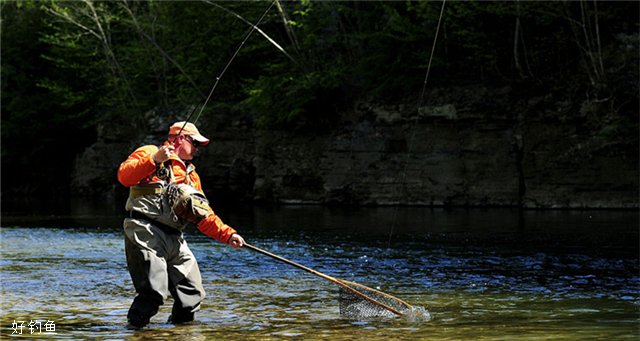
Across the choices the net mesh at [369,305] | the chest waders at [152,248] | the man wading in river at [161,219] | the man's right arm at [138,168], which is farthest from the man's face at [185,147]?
the net mesh at [369,305]

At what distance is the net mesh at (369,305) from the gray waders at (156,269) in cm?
131

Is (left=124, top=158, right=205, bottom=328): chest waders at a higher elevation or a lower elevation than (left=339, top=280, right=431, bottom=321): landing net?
higher

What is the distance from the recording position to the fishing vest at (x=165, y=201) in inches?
314

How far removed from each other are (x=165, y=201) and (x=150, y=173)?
28 centimetres

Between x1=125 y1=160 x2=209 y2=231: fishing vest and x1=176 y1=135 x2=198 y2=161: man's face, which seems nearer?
x1=125 y1=160 x2=209 y2=231: fishing vest

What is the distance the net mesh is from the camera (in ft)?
28.5

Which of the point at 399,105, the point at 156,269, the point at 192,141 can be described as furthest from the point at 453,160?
the point at 156,269

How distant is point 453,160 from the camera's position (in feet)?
93.1

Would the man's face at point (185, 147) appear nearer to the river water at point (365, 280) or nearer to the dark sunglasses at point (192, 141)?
the dark sunglasses at point (192, 141)

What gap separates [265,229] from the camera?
67.7 feet

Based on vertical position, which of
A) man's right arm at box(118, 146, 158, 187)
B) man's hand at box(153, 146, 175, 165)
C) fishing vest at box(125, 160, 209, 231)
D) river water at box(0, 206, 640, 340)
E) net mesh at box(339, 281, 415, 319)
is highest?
man's hand at box(153, 146, 175, 165)

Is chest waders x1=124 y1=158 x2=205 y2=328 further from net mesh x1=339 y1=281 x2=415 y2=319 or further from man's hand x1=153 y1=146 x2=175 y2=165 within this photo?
net mesh x1=339 y1=281 x2=415 y2=319

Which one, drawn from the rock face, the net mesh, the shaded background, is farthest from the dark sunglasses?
the rock face

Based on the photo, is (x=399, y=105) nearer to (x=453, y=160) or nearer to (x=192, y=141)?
(x=453, y=160)
